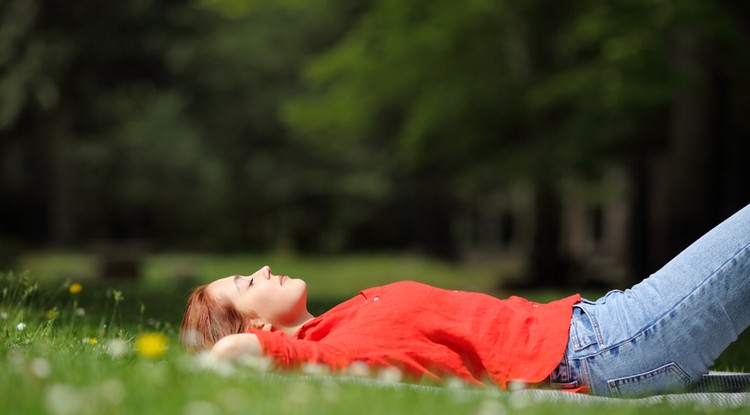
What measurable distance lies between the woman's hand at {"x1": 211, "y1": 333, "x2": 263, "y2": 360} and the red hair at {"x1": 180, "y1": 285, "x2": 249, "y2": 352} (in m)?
0.44

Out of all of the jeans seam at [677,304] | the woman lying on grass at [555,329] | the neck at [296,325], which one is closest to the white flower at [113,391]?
the woman lying on grass at [555,329]

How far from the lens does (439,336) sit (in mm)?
3580

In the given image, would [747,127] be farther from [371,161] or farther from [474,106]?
[371,161]

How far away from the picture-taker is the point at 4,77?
1306 cm

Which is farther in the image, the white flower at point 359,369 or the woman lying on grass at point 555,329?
the woman lying on grass at point 555,329

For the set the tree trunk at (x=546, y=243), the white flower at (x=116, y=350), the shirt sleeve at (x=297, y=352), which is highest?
the tree trunk at (x=546, y=243)

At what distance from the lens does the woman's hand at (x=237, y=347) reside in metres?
3.21

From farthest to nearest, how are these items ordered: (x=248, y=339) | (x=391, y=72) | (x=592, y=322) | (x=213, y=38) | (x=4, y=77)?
(x=213, y=38) → (x=391, y=72) → (x=4, y=77) → (x=592, y=322) → (x=248, y=339)

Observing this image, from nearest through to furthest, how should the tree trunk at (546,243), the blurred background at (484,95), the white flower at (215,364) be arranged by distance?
the white flower at (215,364) → the blurred background at (484,95) → the tree trunk at (546,243)

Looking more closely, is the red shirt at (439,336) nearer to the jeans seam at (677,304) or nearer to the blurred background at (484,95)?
the jeans seam at (677,304)

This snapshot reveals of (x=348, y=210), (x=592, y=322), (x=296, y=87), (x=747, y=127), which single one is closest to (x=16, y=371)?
(x=592, y=322)

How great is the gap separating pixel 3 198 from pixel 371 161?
1264 centimetres

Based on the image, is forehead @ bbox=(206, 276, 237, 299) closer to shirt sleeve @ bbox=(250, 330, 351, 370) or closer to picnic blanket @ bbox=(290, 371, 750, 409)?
shirt sleeve @ bbox=(250, 330, 351, 370)

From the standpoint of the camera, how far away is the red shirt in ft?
11.3
